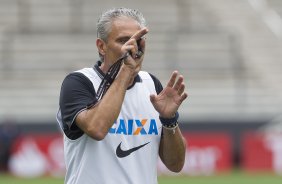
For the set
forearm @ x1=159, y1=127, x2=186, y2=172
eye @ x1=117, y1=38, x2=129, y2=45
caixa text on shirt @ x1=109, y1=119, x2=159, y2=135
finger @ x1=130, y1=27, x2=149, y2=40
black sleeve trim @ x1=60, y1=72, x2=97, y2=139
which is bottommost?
forearm @ x1=159, y1=127, x2=186, y2=172

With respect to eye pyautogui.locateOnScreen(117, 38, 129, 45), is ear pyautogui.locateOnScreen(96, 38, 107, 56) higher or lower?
lower

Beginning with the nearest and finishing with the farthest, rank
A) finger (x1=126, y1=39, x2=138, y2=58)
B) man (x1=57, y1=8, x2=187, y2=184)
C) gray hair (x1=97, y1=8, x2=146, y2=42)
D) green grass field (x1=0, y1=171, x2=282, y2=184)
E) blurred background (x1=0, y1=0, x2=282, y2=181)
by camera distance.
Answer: finger (x1=126, y1=39, x2=138, y2=58), man (x1=57, y1=8, x2=187, y2=184), gray hair (x1=97, y1=8, x2=146, y2=42), green grass field (x1=0, y1=171, x2=282, y2=184), blurred background (x1=0, y1=0, x2=282, y2=181)

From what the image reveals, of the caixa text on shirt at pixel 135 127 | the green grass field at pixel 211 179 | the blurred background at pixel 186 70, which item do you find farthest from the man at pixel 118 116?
the blurred background at pixel 186 70

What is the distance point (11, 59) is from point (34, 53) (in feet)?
2.30

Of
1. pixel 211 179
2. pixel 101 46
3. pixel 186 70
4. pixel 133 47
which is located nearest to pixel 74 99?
pixel 101 46

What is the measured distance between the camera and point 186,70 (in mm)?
23375

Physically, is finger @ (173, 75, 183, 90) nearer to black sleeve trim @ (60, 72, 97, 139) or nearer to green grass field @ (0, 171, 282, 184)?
black sleeve trim @ (60, 72, 97, 139)

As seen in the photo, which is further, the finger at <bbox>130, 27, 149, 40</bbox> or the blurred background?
the blurred background

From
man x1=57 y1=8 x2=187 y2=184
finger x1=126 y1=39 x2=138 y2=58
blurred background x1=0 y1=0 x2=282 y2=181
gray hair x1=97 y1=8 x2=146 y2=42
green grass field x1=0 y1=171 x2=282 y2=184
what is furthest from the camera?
blurred background x1=0 y1=0 x2=282 y2=181

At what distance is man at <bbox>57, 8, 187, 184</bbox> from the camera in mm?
4832

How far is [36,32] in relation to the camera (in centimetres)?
2384

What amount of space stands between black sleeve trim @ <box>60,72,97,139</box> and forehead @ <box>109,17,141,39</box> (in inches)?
11.4

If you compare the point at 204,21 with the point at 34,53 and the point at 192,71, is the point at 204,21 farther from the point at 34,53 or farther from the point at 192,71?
the point at 34,53

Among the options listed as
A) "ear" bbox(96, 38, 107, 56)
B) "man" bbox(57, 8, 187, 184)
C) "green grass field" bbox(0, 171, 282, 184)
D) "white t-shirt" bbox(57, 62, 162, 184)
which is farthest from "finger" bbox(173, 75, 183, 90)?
"green grass field" bbox(0, 171, 282, 184)
